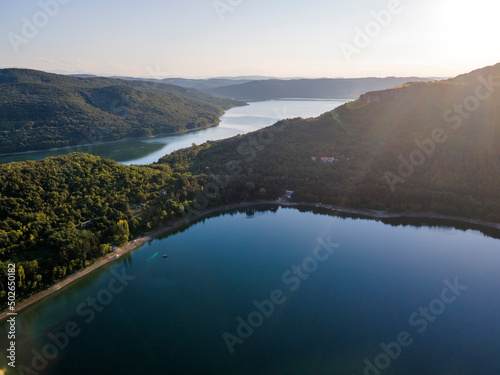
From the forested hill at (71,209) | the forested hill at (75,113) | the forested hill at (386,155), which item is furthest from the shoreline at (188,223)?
the forested hill at (75,113)

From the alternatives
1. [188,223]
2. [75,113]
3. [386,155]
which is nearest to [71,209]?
[188,223]

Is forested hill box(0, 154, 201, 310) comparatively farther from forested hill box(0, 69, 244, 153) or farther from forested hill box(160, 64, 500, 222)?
forested hill box(0, 69, 244, 153)

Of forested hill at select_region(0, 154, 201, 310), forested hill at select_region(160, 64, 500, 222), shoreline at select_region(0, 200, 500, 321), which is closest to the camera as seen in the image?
shoreline at select_region(0, 200, 500, 321)

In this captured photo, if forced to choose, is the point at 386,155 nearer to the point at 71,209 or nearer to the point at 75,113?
the point at 71,209

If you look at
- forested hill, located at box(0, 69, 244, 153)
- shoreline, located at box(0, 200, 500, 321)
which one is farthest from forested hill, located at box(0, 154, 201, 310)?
forested hill, located at box(0, 69, 244, 153)

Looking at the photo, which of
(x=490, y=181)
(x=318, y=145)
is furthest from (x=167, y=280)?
(x=490, y=181)

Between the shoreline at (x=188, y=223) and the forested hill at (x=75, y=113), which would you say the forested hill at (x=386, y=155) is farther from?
the forested hill at (x=75, y=113)
